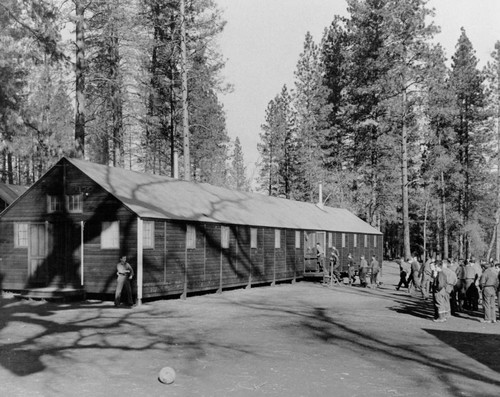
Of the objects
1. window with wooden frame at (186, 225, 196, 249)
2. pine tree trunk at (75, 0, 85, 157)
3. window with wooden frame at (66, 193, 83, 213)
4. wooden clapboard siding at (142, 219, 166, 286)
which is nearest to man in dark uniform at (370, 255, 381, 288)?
window with wooden frame at (186, 225, 196, 249)

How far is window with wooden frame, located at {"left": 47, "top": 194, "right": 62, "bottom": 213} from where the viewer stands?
886 inches

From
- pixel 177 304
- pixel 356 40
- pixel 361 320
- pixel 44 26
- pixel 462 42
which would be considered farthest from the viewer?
pixel 462 42

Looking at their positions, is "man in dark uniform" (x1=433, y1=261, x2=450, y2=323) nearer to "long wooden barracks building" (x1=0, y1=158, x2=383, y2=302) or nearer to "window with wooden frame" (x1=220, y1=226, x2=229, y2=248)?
"long wooden barracks building" (x1=0, y1=158, x2=383, y2=302)

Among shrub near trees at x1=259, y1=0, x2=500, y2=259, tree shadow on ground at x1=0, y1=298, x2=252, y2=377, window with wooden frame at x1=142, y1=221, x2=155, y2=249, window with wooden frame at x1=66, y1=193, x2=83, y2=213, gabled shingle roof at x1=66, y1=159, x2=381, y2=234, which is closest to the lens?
tree shadow on ground at x1=0, y1=298, x2=252, y2=377

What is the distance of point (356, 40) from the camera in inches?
1799

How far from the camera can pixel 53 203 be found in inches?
893

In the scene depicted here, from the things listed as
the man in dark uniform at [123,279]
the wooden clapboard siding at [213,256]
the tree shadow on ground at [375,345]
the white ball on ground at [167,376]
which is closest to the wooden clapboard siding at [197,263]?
the wooden clapboard siding at [213,256]

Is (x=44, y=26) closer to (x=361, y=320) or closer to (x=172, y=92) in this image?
(x=172, y=92)

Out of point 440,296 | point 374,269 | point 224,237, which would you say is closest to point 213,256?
point 224,237

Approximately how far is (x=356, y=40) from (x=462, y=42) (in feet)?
57.3

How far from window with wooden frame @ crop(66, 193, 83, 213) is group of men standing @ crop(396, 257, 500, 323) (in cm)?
1325

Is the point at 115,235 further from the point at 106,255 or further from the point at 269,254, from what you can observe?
the point at 269,254

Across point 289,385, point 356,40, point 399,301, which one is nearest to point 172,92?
point 356,40

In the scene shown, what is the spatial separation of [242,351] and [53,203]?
13035 mm
